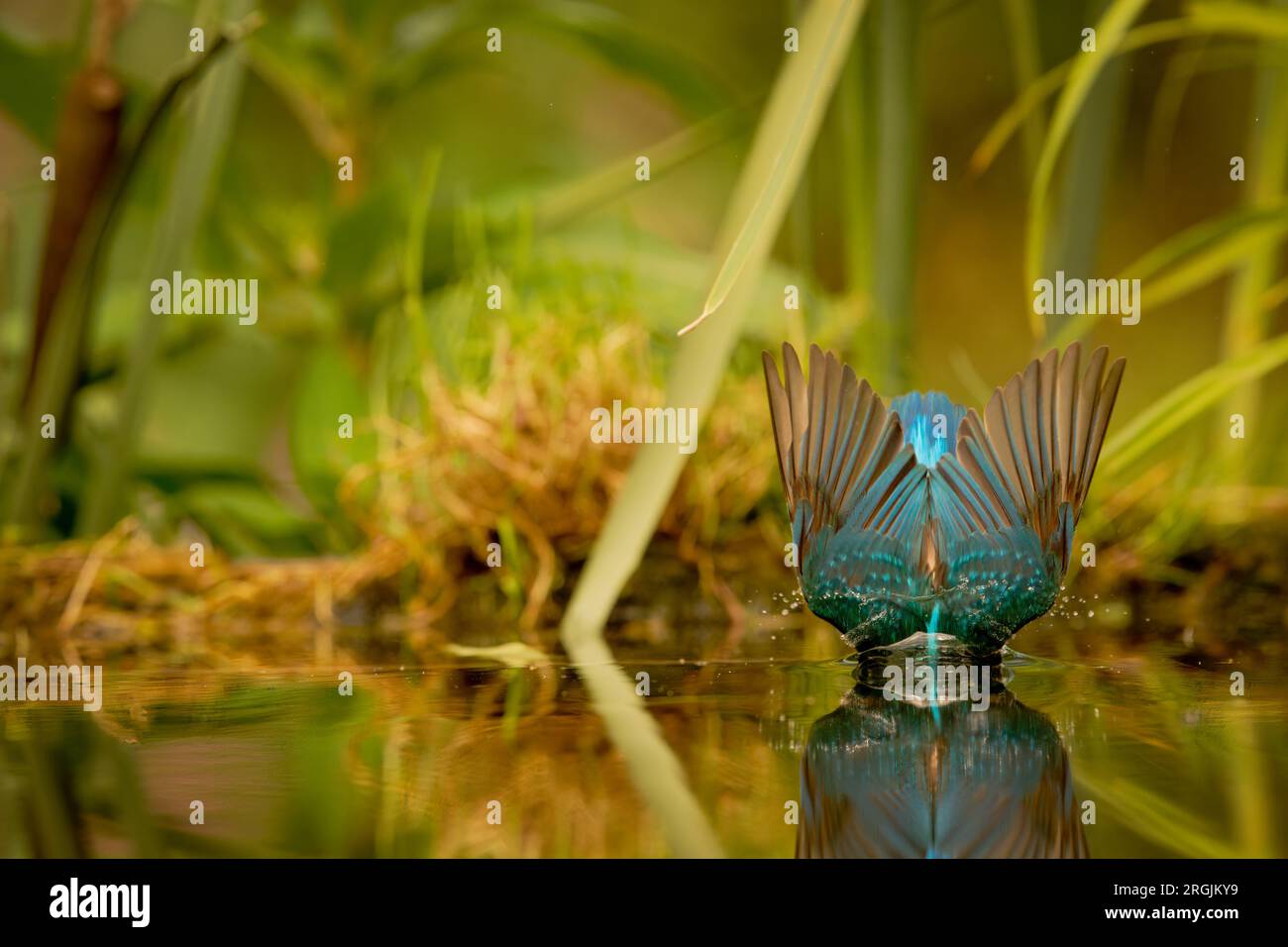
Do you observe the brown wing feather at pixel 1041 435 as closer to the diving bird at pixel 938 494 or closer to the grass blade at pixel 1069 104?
the diving bird at pixel 938 494

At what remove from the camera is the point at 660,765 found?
16.9 inches

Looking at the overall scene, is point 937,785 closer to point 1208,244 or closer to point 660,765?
point 660,765

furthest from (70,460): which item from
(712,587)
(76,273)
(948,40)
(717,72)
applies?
(948,40)

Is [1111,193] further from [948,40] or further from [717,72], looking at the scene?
[717,72]

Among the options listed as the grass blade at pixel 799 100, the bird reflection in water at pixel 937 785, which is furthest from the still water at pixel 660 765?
the grass blade at pixel 799 100

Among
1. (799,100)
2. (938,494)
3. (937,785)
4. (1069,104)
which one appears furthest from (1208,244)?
(937,785)

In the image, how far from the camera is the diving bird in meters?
0.56

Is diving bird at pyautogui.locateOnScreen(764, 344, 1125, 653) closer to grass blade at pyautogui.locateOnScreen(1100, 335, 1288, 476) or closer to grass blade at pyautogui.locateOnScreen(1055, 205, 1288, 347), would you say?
grass blade at pyautogui.locateOnScreen(1100, 335, 1288, 476)

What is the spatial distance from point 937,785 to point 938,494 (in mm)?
188

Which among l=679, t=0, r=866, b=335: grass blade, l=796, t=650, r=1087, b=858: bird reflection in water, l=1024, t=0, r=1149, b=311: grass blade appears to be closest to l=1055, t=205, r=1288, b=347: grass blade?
l=1024, t=0, r=1149, b=311: grass blade

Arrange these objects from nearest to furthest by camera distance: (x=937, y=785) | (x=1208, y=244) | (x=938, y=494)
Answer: (x=937, y=785) < (x=938, y=494) < (x=1208, y=244)

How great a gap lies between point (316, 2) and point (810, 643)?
92 centimetres

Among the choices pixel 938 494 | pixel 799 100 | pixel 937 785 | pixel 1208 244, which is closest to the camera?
pixel 937 785

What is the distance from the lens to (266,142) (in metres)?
1.75
